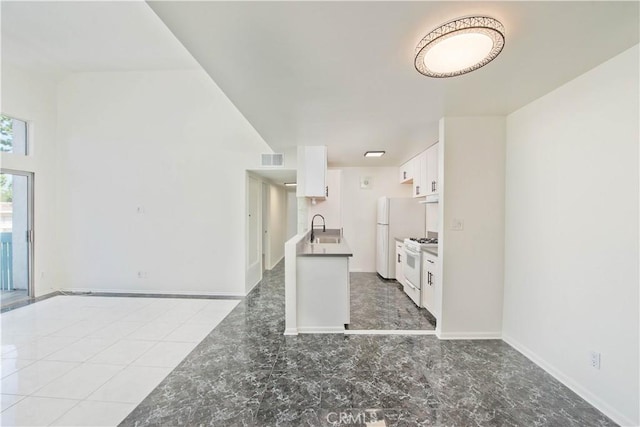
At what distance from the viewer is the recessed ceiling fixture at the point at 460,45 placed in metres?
1.25

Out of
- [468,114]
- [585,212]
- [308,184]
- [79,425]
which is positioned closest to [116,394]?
[79,425]

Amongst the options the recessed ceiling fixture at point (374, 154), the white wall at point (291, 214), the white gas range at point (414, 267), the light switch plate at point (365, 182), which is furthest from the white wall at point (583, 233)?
the white wall at point (291, 214)

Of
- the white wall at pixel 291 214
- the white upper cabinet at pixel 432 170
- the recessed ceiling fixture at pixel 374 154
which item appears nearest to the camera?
the white upper cabinet at pixel 432 170

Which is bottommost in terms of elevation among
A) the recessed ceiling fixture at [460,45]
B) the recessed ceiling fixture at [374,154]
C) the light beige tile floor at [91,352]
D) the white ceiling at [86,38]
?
the light beige tile floor at [91,352]

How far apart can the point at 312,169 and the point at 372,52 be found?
7.67 ft

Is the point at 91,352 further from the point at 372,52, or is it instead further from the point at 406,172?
the point at 406,172

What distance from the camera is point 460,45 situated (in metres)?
1.33

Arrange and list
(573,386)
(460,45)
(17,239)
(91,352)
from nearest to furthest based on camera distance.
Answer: (460,45), (573,386), (91,352), (17,239)

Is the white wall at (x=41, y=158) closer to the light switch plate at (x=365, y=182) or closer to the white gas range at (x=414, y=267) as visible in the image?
the light switch plate at (x=365, y=182)

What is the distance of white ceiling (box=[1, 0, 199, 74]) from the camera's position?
2.92 meters

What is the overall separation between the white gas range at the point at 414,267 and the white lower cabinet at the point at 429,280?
82mm

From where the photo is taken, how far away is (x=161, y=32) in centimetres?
331

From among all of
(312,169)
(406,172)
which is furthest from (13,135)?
(406,172)

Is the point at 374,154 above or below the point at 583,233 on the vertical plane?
above
